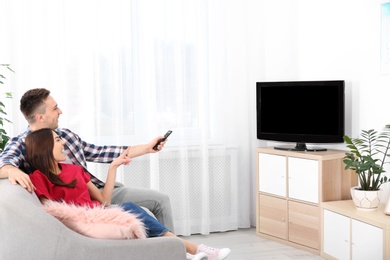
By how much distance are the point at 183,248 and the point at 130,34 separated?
2.75 m

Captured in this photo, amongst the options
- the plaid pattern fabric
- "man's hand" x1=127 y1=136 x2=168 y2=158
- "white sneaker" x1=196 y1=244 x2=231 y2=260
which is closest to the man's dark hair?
the plaid pattern fabric

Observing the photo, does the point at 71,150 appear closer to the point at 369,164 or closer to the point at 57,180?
the point at 57,180

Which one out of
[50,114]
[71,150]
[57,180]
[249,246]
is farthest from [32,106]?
[249,246]

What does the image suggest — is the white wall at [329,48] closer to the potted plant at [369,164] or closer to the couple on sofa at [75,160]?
the potted plant at [369,164]

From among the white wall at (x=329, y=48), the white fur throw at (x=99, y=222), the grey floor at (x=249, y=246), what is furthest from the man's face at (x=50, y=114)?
the white wall at (x=329, y=48)

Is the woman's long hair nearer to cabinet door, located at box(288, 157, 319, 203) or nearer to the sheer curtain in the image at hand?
the sheer curtain

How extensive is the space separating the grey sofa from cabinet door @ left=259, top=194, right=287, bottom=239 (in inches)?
99.2

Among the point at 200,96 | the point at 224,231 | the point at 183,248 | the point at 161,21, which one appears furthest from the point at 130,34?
the point at 183,248

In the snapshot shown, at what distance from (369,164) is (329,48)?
1.22 metres

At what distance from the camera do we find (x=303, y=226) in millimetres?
4656

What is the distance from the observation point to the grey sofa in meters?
2.32

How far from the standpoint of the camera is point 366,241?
3895 millimetres

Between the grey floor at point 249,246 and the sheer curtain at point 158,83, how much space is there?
0.37 feet

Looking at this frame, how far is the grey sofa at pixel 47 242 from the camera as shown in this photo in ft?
7.61
